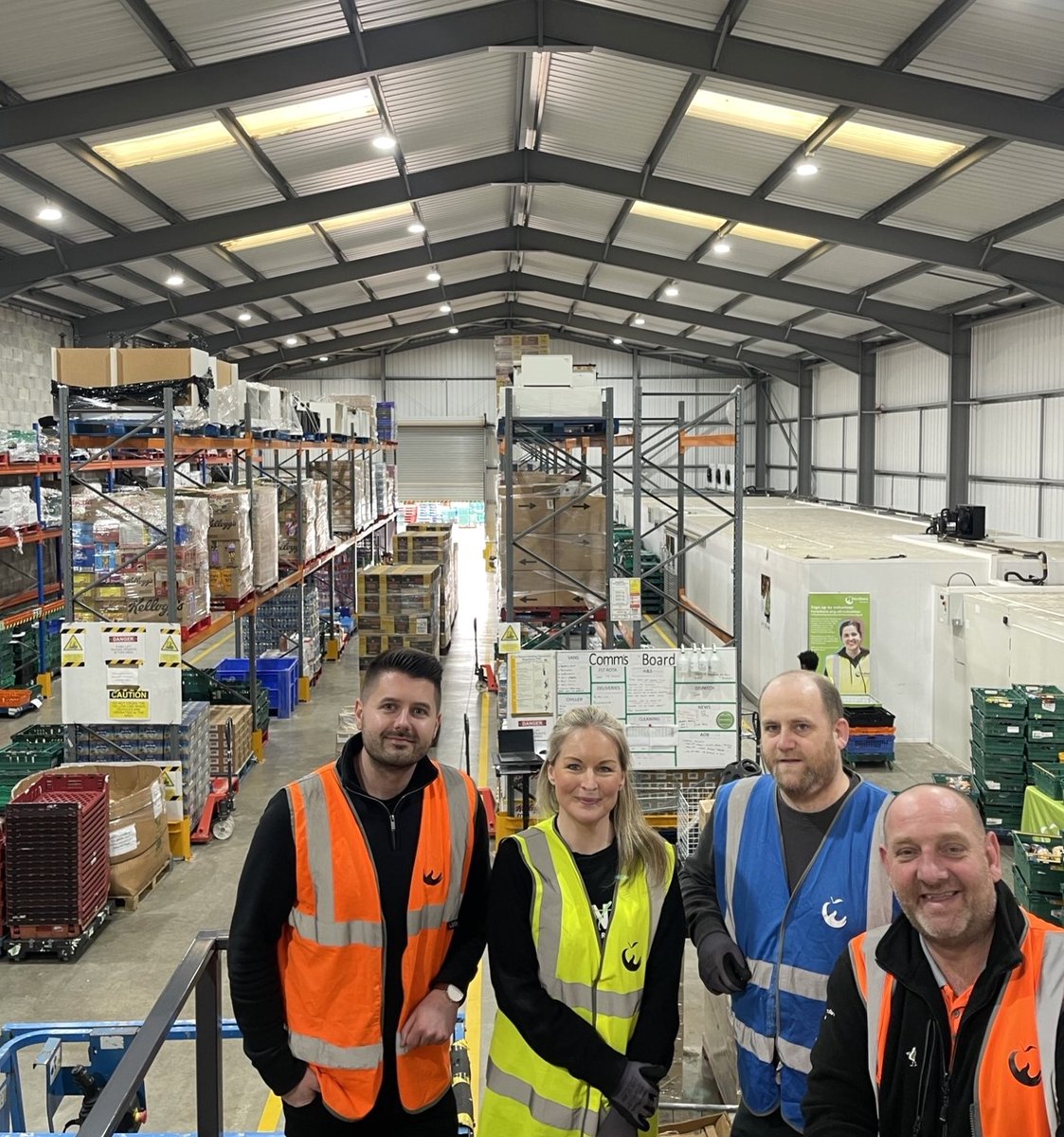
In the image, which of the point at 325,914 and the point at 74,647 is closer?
the point at 325,914

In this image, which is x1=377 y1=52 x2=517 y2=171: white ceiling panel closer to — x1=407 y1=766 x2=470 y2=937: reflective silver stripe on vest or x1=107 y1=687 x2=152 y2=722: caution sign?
x1=107 y1=687 x2=152 y2=722: caution sign

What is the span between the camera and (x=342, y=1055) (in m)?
2.83

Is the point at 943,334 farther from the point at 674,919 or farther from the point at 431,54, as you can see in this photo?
the point at 674,919

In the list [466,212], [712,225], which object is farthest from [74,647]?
[466,212]

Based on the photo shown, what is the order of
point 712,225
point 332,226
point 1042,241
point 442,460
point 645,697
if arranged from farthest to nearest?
1. point 442,460
2. point 332,226
3. point 712,225
4. point 1042,241
5. point 645,697

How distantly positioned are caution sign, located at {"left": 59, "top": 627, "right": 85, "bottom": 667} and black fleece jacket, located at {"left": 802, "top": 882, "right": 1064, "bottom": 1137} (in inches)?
331

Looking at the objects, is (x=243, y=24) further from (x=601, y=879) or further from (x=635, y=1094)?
(x=635, y=1094)

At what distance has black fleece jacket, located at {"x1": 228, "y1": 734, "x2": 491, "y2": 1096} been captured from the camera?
111 inches

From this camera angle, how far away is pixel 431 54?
420 inches

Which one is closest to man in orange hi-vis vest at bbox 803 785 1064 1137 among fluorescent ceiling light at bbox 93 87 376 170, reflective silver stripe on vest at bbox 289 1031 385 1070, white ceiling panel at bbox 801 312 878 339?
reflective silver stripe on vest at bbox 289 1031 385 1070

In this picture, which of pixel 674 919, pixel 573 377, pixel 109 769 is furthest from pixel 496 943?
pixel 573 377

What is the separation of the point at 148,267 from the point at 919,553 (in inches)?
553

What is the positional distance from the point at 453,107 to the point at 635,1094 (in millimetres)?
13203

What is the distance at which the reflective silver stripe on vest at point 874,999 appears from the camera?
227 cm
